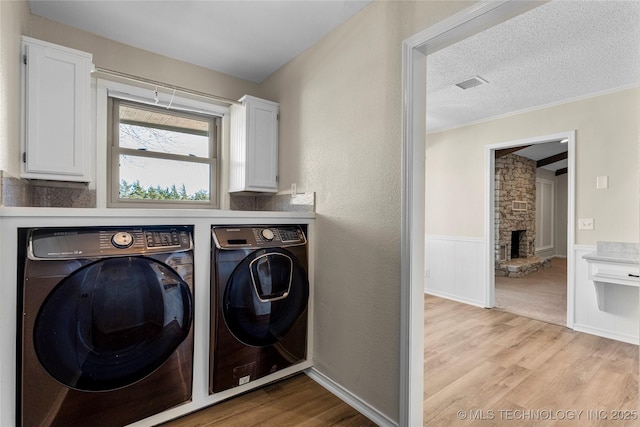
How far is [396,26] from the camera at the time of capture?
5.42 feet

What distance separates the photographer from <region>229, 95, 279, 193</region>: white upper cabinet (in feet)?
8.20

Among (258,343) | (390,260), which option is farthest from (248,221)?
(390,260)

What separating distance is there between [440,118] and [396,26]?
2.70 meters

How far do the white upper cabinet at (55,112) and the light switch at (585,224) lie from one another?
177 inches

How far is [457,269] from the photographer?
4172 millimetres

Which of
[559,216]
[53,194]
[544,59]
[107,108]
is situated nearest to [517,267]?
[559,216]

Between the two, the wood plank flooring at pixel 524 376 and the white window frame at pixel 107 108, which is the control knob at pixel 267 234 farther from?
the wood plank flooring at pixel 524 376

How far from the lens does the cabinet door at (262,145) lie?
251cm

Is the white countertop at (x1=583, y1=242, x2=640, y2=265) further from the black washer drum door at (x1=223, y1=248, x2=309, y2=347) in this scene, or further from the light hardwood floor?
the black washer drum door at (x1=223, y1=248, x2=309, y2=347)

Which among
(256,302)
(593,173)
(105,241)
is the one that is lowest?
(256,302)

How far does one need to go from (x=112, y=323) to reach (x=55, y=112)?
1.31 metres

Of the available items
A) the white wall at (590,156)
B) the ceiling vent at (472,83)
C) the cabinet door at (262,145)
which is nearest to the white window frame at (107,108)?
the cabinet door at (262,145)

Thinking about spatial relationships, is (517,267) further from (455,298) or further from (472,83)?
(472,83)

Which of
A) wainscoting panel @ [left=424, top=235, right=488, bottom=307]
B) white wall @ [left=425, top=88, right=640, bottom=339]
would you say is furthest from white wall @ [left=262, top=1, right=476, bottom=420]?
wainscoting panel @ [left=424, top=235, right=488, bottom=307]
